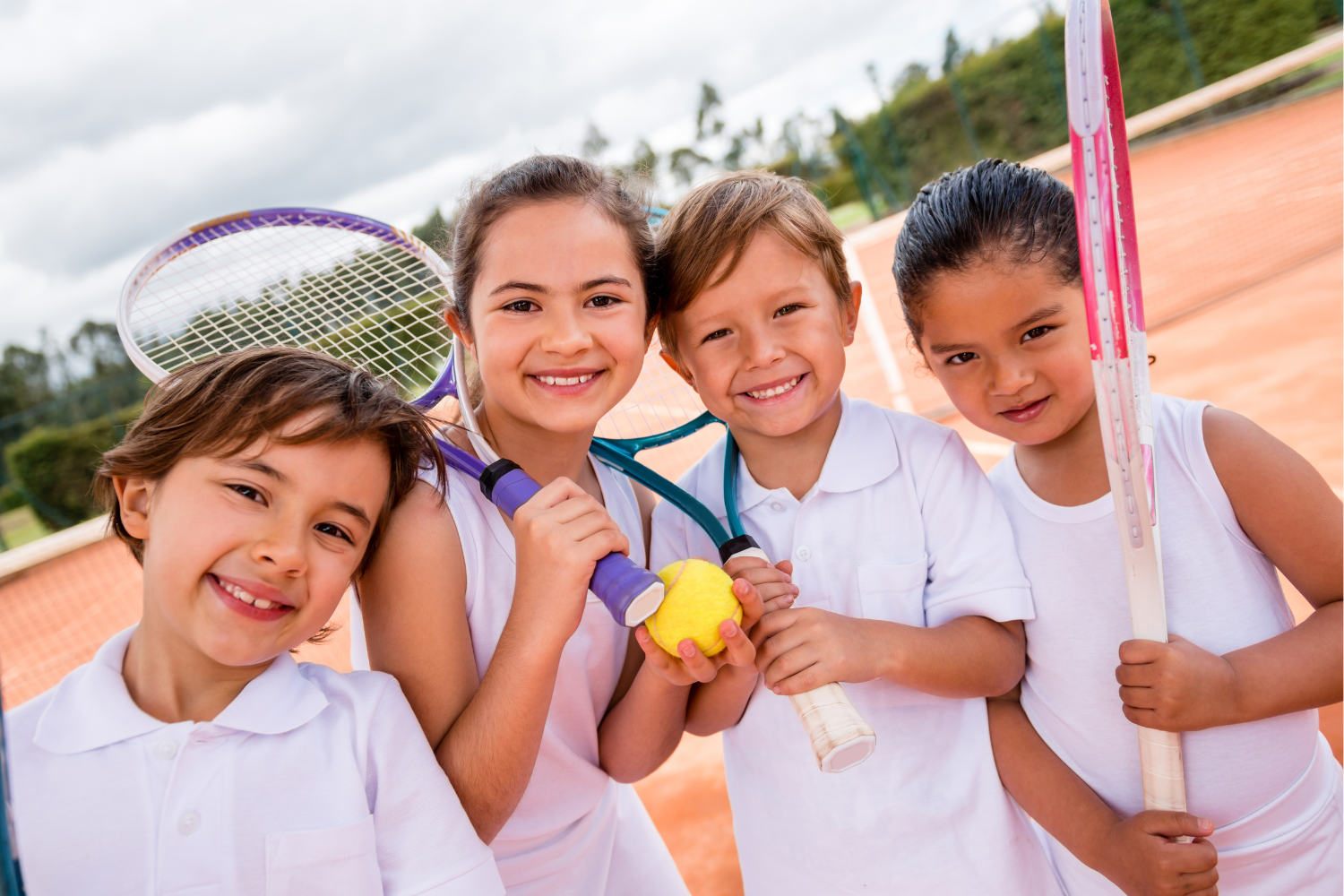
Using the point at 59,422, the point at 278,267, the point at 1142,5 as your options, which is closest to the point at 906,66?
the point at 1142,5

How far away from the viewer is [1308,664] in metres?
1.33

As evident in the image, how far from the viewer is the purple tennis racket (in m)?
1.79

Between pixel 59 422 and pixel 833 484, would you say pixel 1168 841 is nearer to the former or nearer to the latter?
pixel 833 484

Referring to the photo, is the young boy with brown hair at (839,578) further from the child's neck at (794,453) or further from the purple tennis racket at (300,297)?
the purple tennis racket at (300,297)

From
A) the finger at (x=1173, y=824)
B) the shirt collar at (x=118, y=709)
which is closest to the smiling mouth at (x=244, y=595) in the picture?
the shirt collar at (x=118, y=709)

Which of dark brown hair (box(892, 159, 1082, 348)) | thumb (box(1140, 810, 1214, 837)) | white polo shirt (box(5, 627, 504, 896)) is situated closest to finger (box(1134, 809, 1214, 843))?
thumb (box(1140, 810, 1214, 837))

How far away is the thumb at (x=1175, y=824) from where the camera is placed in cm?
128

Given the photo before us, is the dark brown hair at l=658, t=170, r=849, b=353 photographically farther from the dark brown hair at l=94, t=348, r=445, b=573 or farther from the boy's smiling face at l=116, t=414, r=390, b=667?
the boy's smiling face at l=116, t=414, r=390, b=667

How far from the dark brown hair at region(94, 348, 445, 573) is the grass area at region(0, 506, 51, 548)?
15839 millimetres

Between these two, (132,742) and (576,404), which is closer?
(132,742)

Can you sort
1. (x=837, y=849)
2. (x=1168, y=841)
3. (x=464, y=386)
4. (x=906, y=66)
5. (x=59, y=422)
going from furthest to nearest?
(x=906, y=66)
(x=59, y=422)
(x=464, y=386)
(x=837, y=849)
(x=1168, y=841)

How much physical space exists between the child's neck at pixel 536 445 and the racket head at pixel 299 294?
0.57 feet

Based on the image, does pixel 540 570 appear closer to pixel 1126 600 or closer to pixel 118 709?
pixel 118 709

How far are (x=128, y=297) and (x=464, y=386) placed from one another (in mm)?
720
